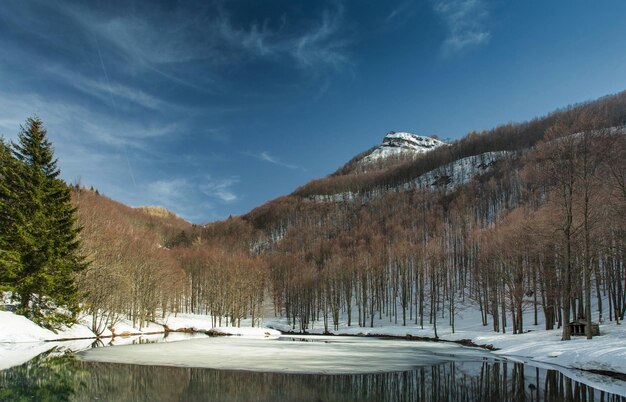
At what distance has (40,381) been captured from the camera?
1508 centimetres

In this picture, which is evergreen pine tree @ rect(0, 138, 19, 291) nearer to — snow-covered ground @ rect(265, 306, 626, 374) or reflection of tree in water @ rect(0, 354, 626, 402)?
reflection of tree in water @ rect(0, 354, 626, 402)

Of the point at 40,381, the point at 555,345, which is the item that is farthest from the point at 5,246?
the point at 555,345

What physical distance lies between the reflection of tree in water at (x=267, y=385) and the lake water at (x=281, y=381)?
0.10 feet

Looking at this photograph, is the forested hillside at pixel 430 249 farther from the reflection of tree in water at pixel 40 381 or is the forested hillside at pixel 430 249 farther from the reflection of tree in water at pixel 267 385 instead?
the reflection of tree in water at pixel 40 381

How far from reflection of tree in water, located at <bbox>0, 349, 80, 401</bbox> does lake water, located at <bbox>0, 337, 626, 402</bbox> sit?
3cm

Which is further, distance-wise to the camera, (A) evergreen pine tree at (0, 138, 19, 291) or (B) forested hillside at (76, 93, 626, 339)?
(A) evergreen pine tree at (0, 138, 19, 291)

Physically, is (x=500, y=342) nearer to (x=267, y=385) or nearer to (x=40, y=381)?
(x=267, y=385)

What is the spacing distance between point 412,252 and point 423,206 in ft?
196

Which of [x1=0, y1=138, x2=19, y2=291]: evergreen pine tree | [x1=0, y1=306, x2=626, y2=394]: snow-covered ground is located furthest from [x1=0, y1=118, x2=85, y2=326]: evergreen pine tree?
[x1=0, y1=306, x2=626, y2=394]: snow-covered ground

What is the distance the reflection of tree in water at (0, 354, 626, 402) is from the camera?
1323cm

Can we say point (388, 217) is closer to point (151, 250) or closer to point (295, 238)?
point (295, 238)

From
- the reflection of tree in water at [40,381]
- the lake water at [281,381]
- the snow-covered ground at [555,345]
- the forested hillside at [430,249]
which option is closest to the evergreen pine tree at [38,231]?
the forested hillside at [430,249]

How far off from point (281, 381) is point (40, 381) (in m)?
9.01

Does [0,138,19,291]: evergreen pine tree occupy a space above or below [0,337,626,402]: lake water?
above
